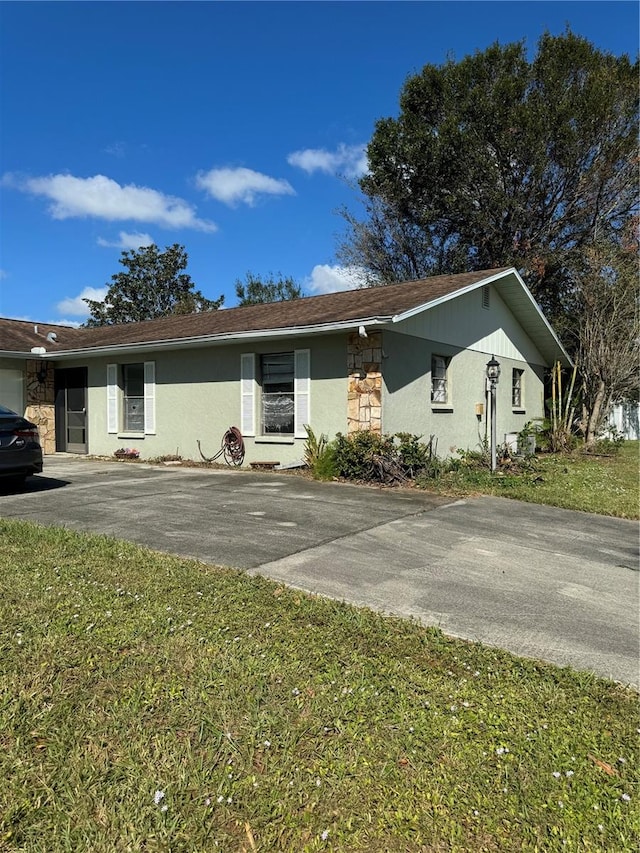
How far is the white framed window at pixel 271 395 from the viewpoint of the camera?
10.5 metres

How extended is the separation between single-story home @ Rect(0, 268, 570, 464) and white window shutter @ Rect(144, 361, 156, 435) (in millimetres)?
35

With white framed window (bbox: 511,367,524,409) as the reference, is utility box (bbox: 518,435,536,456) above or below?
below

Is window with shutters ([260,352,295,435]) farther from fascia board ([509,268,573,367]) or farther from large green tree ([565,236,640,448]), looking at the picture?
large green tree ([565,236,640,448])

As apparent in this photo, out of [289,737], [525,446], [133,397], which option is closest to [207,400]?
[133,397]

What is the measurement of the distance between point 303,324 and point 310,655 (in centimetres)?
735

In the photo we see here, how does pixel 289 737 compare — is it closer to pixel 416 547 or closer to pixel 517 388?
pixel 416 547

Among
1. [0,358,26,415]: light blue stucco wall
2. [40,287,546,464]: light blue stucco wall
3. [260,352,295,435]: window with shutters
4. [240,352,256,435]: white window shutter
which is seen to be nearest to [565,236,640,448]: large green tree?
[40,287,546,464]: light blue stucco wall

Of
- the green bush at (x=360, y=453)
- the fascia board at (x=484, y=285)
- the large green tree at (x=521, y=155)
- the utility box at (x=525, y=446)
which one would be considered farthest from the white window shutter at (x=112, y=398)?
the large green tree at (x=521, y=155)

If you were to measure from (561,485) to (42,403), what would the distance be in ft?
41.7

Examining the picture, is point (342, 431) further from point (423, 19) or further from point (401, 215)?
point (401, 215)

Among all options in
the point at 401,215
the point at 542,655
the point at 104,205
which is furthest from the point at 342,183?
the point at 542,655

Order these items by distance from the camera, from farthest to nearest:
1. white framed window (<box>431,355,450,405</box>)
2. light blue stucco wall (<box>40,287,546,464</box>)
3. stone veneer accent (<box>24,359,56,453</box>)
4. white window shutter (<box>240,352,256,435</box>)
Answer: stone veneer accent (<box>24,359,56,453</box>) → white framed window (<box>431,355,450,405</box>) → white window shutter (<box>240,352,256,435</box>) → light blue stucco wall (<box>40,287,546,464</box>)

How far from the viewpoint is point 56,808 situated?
1.86 m

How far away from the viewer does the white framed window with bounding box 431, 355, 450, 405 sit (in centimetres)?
1137
